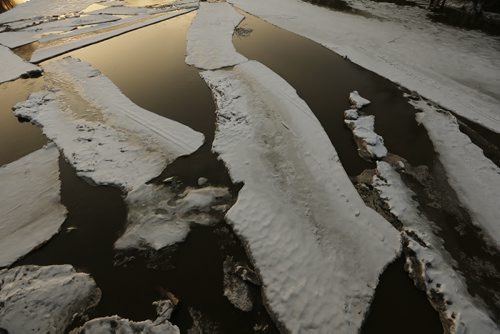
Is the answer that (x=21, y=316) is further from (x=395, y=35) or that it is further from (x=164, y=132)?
(x=395, y=35)

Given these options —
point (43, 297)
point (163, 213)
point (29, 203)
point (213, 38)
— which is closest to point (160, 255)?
point (163, 213)

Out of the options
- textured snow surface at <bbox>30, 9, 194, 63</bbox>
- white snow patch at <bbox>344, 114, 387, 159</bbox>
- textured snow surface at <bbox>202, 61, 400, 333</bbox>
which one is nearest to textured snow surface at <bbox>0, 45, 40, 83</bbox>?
textured snow surface at <bbox>30, 9, 194, 63</bbox>

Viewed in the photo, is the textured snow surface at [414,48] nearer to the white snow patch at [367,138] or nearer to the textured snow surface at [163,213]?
the white snow patch at [367,138]

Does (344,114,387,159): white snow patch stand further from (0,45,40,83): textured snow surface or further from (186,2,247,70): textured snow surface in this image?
(0,45,40,83): textured snow surface

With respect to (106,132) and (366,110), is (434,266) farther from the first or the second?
(106,132)

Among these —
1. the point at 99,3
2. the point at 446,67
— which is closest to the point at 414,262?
the point at 446,67
